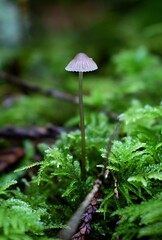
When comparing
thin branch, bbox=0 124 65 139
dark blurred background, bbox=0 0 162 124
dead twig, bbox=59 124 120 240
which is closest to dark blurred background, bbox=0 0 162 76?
dark blurred background, bbox=0 0 162 124

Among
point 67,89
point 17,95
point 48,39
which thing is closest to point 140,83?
point 67,89

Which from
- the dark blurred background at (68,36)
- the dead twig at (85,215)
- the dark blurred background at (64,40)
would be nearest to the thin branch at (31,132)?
the dark blurred background at (64,40)

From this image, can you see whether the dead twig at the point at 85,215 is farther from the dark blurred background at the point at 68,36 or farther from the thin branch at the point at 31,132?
the dark blurred background at the point at 68,36

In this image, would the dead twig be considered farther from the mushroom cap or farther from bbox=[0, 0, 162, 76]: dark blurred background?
bbox=[0, 0, 162, 76]: dark blurred background

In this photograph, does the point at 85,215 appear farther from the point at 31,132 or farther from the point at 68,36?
the point at 68,36

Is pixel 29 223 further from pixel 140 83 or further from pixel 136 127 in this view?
pixel 140 83

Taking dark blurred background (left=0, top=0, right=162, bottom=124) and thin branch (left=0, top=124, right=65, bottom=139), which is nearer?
thin branch (left=0, top=124, right=65, bottom=139)

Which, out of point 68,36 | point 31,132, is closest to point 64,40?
point 68,36

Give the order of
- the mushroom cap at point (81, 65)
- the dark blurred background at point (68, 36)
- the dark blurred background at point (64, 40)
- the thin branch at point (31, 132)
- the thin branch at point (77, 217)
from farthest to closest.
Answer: the dark blurred background at point (68, 36) → the dark blurred background at point (64, 40) → the thin branch at point (31, 132) → the mushroom cap at point (81, 65) → the thin branch at point (77, 217)
